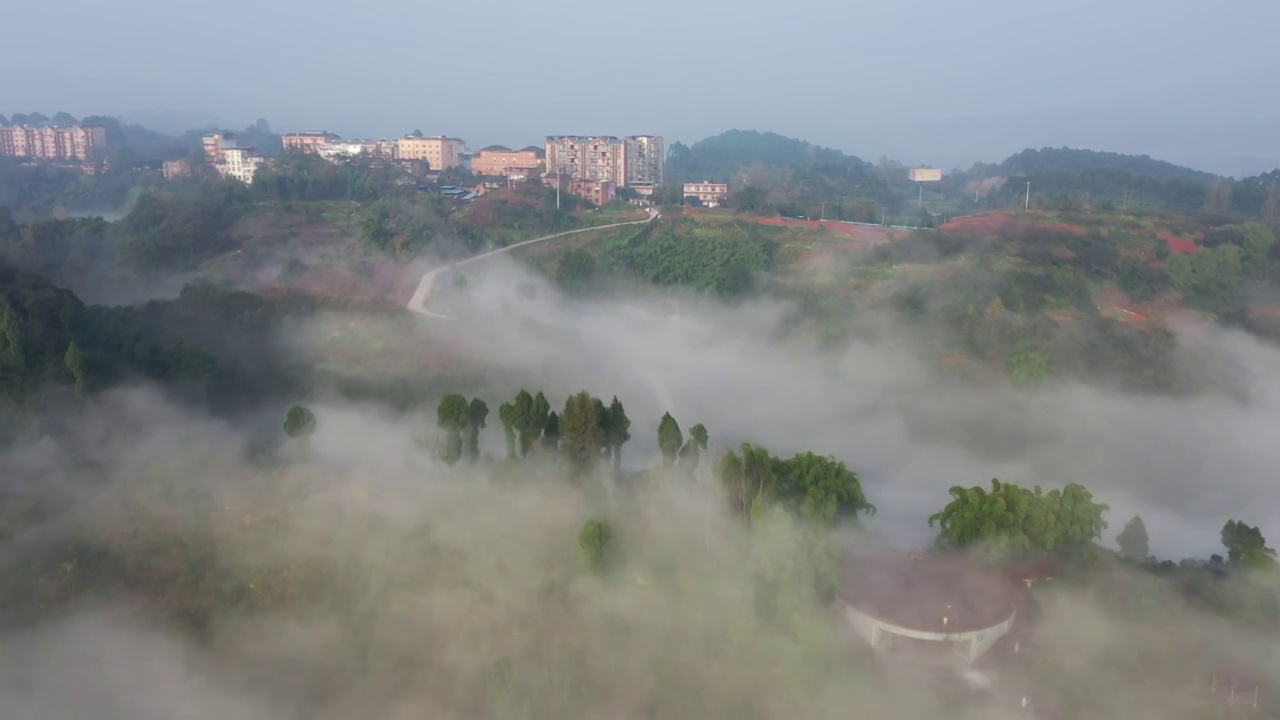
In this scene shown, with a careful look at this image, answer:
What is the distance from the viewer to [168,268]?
17219mm

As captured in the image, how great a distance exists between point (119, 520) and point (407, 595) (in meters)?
2.67

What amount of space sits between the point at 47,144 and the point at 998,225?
32.7 m

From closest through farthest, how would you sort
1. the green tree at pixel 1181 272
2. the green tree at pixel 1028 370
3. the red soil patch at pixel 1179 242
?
the green tree at pixel 1028 370
the green tree at pixel 1181 272
the red soil patch at pixel 1179 242

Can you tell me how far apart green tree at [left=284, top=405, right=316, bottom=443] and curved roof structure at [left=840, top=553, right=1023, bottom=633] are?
16.8ft

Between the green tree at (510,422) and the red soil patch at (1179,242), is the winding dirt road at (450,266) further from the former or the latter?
the red soil patch at (1179,242)

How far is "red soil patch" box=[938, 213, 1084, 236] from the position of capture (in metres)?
18.8

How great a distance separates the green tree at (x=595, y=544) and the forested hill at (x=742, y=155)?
41084 millimetres

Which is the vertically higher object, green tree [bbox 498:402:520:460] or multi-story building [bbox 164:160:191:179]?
multi-story building [bbox 164:160:191:179]

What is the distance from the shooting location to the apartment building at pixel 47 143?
34938 mm

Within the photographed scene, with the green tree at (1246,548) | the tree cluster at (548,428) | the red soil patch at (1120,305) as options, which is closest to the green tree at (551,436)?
the tree cluster at (548,428)

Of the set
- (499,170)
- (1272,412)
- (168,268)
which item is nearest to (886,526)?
(1272,412)

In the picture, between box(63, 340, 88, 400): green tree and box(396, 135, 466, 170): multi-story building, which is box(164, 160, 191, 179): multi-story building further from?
box(63, 340, 88, 400): green tree

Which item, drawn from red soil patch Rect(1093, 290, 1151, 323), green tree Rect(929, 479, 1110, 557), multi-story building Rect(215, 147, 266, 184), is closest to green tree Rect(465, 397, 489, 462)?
green tree Rect(929, 479, 1110, 557)

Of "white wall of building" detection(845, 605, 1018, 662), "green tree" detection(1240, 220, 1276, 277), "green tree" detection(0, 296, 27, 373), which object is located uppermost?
"green tree" detection(1240, 220, 1276, 277)
